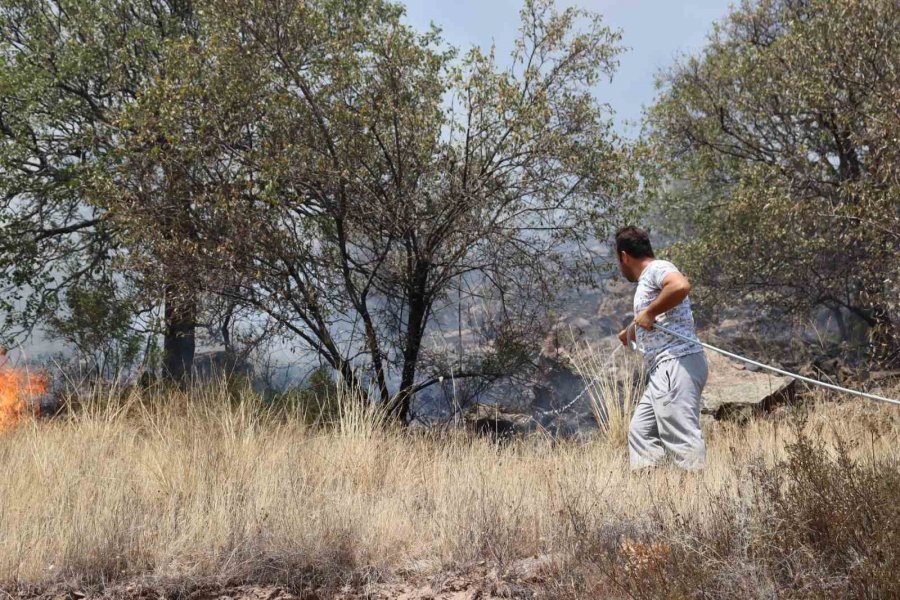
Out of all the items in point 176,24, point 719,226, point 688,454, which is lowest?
point 688,454

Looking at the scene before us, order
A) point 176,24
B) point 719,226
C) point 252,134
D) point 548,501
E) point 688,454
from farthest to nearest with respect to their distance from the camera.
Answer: point 719,226
point 176,24
point 252,134
point 688,454
point 548,501

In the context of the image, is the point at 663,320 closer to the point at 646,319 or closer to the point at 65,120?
the point at 646,319

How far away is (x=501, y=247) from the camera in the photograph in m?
9.43

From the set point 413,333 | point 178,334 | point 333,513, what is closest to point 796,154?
point 413,333

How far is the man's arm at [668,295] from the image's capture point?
4977mm

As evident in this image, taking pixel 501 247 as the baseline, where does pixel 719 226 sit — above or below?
above

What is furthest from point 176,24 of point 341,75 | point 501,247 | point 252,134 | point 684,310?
point 684,310

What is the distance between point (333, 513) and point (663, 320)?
8.20 feet

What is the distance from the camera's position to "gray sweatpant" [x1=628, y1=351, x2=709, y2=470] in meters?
5.15

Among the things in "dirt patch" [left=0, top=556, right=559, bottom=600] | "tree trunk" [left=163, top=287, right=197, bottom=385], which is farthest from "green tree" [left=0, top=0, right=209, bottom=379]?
"dirt patch" [left=0, top=556, right=559, bottom=600]

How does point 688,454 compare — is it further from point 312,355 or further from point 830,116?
point 830,116

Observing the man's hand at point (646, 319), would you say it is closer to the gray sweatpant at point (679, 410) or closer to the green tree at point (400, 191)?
the gray sweatpant at point (679, 410)

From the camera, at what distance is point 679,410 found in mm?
5168

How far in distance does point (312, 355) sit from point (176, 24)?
251 inches
